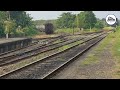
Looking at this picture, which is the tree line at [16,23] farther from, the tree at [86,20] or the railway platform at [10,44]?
the tree at [86,20]

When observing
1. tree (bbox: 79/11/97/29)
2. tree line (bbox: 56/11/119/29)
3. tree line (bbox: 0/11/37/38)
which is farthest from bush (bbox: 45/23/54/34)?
tree (bbox: 79/11/97/29)

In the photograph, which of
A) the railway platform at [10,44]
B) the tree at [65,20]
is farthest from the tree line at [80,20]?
the railway platform at [10,44]

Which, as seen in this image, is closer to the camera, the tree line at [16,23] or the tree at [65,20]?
the tree line at [16,23]

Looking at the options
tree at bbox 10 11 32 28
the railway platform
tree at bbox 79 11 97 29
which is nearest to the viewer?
the railway platform

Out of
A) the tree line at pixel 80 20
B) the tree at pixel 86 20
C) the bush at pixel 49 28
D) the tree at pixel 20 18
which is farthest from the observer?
the tree line at pixel 80 20

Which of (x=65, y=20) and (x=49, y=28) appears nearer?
(x=49, y=28)

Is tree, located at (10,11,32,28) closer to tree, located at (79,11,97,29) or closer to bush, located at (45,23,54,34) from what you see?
bush, located at (45,23,54,34)

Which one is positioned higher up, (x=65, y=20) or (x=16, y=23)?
(x=65, y=20)

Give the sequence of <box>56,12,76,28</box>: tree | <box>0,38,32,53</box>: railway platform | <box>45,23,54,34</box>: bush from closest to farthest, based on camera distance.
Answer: <box>0,38,32,53</box>: railway platform → <box>45,23,54,34</box>: bush → <box>56,12,76,28</box>: tree

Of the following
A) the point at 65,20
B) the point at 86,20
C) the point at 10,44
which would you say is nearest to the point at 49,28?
the point at 10,44

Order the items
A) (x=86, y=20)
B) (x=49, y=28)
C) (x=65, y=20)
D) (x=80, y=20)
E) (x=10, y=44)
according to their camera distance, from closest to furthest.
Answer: (x=10, y=44) → (x=49, y=28) → (x=80, y=20) → (x=86, y=20) → (x=65, y=20)

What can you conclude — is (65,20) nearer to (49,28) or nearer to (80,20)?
(80,20)
